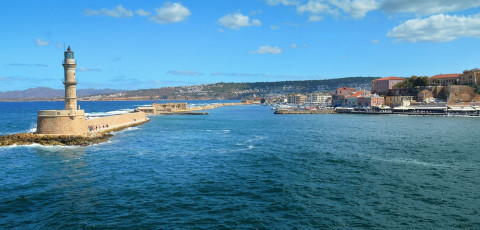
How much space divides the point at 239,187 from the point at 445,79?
11793cm

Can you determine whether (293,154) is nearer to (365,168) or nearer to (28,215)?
(365,168)

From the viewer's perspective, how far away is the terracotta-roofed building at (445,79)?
111 meters

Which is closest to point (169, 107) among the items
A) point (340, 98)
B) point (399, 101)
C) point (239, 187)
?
point (399, 101)

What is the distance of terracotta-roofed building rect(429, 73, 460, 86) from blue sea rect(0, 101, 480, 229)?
9434cm

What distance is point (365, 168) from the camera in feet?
74.6

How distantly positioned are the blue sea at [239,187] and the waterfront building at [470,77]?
8792 centimetres

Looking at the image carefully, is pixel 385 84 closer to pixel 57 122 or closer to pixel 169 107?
pixel 169 107

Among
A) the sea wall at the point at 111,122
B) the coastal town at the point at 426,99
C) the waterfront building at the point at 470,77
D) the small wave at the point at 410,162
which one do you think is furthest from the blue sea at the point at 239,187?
the waterfront building at the point at 470,77

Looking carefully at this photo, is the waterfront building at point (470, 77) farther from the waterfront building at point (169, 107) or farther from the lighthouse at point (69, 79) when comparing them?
the lighthouse at point (69, 79)

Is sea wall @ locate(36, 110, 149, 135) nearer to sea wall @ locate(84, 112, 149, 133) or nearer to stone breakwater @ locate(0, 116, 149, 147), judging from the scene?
stone breakwater @ locate(0, 116, 149, 147)

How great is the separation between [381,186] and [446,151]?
47.5 feet

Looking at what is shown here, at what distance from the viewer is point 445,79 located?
114438 mm

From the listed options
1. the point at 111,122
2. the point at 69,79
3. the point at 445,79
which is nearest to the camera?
the point at 69,79

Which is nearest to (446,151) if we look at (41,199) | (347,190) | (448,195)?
(448,195)
